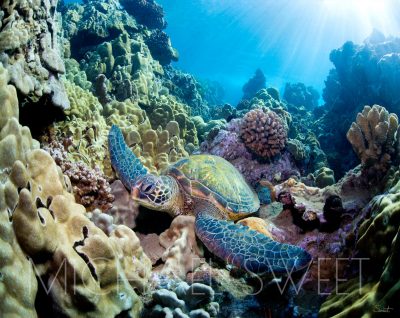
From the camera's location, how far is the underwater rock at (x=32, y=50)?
2883 millimetres

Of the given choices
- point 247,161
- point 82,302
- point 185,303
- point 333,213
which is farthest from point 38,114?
point 247,161

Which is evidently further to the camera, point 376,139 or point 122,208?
point 376,139

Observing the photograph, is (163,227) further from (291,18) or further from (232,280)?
(291,18)

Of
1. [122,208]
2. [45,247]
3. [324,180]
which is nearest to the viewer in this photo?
[45,247]

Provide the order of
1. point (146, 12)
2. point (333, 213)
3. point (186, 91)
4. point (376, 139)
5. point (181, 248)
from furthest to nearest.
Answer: point (146, 12), point (186, 91), point (376, 139), point (333, 213), point (181, 248)

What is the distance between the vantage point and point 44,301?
5.90 feet

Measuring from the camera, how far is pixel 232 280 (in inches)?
120

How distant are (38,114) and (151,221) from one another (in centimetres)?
194

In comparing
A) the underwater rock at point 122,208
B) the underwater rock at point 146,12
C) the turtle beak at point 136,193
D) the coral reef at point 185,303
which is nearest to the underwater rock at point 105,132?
the underwater rock at point 122,208

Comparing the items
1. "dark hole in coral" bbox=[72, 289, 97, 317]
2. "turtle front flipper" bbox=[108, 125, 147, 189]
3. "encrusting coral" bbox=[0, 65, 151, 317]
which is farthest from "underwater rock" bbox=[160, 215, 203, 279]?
"dark hole in coral" bbox=[72, 289, 97, 317]

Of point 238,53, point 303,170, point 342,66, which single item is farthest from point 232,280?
point 238,53

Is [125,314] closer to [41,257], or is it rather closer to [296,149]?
[41,257]

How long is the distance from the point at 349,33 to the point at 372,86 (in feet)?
196

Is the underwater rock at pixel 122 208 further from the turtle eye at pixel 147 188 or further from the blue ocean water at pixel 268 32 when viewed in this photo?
the blue ocean water at pixel 268 32
